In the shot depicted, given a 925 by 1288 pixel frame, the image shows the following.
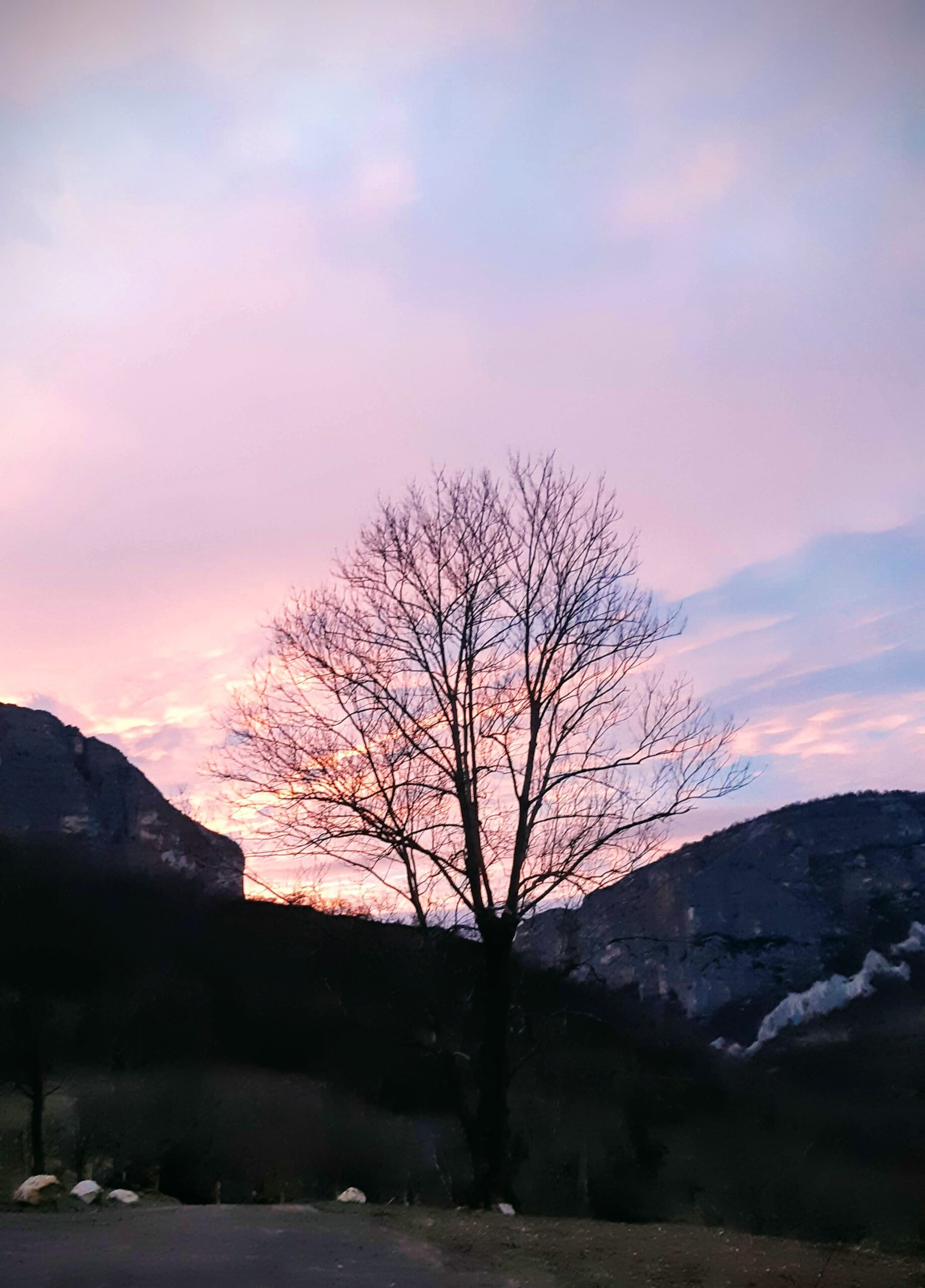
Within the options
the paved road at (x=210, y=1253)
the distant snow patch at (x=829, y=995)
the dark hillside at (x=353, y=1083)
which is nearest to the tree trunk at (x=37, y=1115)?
the dark hillside at (x=353, y=1083)

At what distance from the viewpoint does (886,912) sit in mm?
42875

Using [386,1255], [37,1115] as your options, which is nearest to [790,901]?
[37,1115]

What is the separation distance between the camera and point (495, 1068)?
12.7 metres

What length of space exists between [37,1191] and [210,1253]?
3533 millimetres

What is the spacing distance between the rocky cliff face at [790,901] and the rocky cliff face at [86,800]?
13844 mm

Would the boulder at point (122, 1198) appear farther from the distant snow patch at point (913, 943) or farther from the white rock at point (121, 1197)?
the distant snow patch at point (913, 943)

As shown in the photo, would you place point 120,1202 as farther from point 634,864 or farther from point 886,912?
point 886,912

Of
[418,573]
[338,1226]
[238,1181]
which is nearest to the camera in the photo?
[338,1226]

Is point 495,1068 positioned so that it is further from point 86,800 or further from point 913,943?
point 913,943

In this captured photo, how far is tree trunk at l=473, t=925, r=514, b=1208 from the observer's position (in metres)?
12.2

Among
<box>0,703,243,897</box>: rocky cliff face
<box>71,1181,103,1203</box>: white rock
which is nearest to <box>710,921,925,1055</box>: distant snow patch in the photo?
<box>0,703,243,897</box>: rocky cliff face

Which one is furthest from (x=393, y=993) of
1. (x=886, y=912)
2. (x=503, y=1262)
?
(x=886, y=912)

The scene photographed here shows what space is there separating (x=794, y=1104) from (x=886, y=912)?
1549 centimetres

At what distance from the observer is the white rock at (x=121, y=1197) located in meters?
9.89
